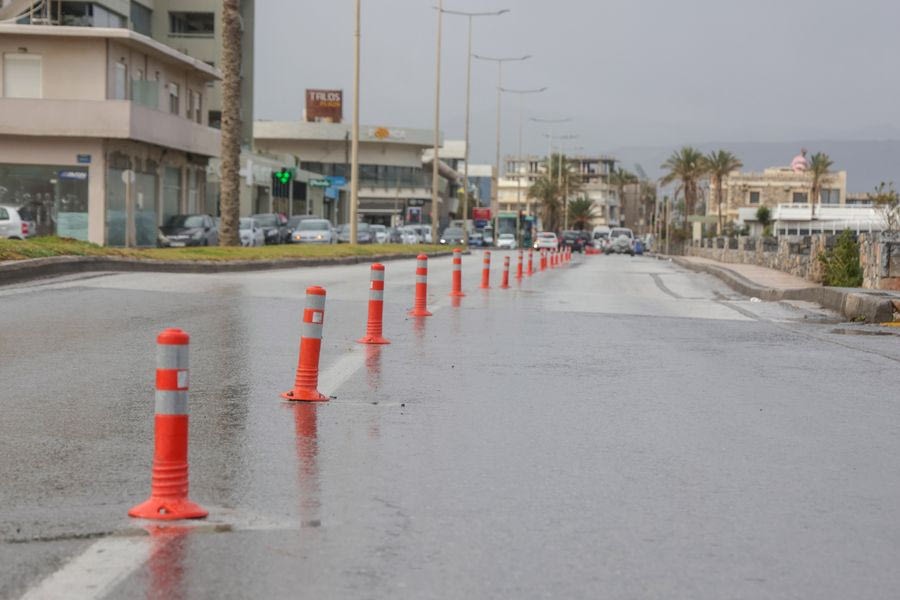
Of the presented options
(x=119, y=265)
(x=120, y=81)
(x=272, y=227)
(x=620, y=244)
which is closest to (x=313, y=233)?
(x=272, y=227)

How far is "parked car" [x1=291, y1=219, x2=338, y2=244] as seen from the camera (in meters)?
61.9

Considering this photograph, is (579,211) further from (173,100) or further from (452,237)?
(173,100)

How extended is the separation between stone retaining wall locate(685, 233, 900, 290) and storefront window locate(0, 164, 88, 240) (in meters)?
23.0

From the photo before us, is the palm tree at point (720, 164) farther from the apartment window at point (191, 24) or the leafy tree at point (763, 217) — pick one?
the apartment window at point (191, 24)

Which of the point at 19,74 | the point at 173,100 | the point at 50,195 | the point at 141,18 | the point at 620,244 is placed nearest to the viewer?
the point at 19,74

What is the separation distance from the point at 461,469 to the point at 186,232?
143 feet

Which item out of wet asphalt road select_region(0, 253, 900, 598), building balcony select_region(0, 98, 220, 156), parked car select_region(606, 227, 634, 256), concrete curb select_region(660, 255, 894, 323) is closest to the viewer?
wet asphalt road select_region(0, 253, 900, 598)

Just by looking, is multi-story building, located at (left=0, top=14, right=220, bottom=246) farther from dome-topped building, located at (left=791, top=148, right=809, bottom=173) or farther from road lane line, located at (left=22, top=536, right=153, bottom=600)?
dome-topped building, located at (left=791, top=148, right=809, bottom=173)

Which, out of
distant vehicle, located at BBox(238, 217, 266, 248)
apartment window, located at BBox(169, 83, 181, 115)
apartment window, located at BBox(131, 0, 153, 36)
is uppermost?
apartment window, located at BBox(131, 0, 153, 36)

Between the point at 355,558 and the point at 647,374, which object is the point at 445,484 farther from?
the point at 647,374

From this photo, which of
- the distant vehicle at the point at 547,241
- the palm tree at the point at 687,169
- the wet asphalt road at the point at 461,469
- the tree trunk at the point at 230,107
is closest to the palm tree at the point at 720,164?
the palm tree at the point at 687,169

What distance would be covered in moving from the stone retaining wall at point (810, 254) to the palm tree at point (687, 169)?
184 feet

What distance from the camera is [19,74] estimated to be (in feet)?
152

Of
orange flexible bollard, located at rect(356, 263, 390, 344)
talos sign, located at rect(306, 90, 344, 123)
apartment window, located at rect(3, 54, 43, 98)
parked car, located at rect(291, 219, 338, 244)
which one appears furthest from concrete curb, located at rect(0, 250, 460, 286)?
talos sign, located at rect(306, 90, 344, 123)
